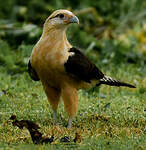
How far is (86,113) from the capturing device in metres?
7.23

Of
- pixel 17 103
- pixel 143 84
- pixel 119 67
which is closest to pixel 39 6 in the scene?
pixel 119 67

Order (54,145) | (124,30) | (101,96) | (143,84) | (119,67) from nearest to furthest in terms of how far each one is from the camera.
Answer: (54,145) < (101,96) < (143,84) < (119,67) < (124,30)

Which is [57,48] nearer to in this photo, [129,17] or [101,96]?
[101,96]

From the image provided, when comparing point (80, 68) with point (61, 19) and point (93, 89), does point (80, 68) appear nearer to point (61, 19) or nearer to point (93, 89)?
point (61, 19)

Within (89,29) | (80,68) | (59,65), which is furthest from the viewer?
(89,29)

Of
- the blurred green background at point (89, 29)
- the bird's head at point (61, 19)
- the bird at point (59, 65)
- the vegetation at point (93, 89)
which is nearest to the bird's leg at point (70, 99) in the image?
the bird at point (59, 65)

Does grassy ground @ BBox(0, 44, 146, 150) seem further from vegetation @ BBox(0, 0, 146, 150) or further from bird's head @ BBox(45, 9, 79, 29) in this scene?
bird's head @ BBox(45, 9, 79, 29)

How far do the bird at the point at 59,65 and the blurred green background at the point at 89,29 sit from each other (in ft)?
10.4

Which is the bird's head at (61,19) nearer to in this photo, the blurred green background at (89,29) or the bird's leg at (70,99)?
the bird's leg at (70,99)

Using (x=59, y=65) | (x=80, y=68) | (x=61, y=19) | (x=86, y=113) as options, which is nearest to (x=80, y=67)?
(x=80, y=68)

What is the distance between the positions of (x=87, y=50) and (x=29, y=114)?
4.63 m

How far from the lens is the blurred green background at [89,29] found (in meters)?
11.1

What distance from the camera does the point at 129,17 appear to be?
46.7ft

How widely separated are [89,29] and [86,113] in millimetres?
6818
